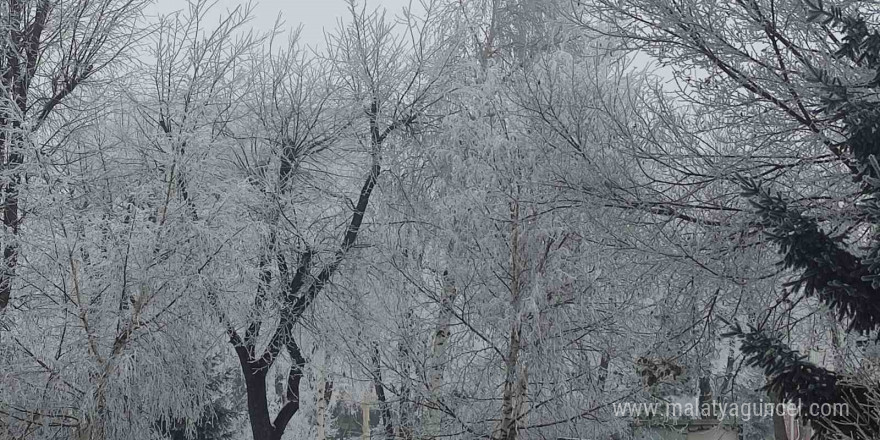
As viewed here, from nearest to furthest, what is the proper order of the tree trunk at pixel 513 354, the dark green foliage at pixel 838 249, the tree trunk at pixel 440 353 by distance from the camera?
the dark green foliage at pixel 838 249, the tree trunk at pixel 513 354, the tree trunk at pixel 440 353

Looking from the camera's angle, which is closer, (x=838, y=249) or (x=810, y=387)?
(x=838, y=249)

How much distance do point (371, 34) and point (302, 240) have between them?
299 cm

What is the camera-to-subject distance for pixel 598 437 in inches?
380

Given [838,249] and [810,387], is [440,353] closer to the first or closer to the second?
[810,387]

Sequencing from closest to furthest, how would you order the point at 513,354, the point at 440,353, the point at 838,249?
1. the point at 838,249
2. the point at 513,354
3. the point at 440,353

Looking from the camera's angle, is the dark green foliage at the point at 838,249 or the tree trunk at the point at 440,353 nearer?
the dark green foliage at the point at 838,249

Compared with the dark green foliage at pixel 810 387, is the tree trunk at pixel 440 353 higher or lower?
higher

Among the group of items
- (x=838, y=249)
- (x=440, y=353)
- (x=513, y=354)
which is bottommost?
(x=513, y=354)

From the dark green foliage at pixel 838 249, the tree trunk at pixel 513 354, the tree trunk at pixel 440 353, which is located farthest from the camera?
the tree trunk at pixel 440 353

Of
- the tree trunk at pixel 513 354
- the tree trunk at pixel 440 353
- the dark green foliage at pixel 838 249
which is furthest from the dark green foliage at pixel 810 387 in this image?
the tree trunk at pixel 440 353

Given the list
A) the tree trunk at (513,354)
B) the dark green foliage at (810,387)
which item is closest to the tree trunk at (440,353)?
the tree trunk at (513,354)

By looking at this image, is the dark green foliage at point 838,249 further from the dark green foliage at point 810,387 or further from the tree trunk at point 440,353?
the tree trunk at point 440,353

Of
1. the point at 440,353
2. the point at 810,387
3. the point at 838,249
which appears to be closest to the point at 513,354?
the point at 440,353

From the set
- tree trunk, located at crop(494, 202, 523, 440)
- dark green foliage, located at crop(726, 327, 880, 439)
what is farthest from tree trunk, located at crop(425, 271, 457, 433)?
dark green foliage, located at crop(726, 327, 880, 439)
